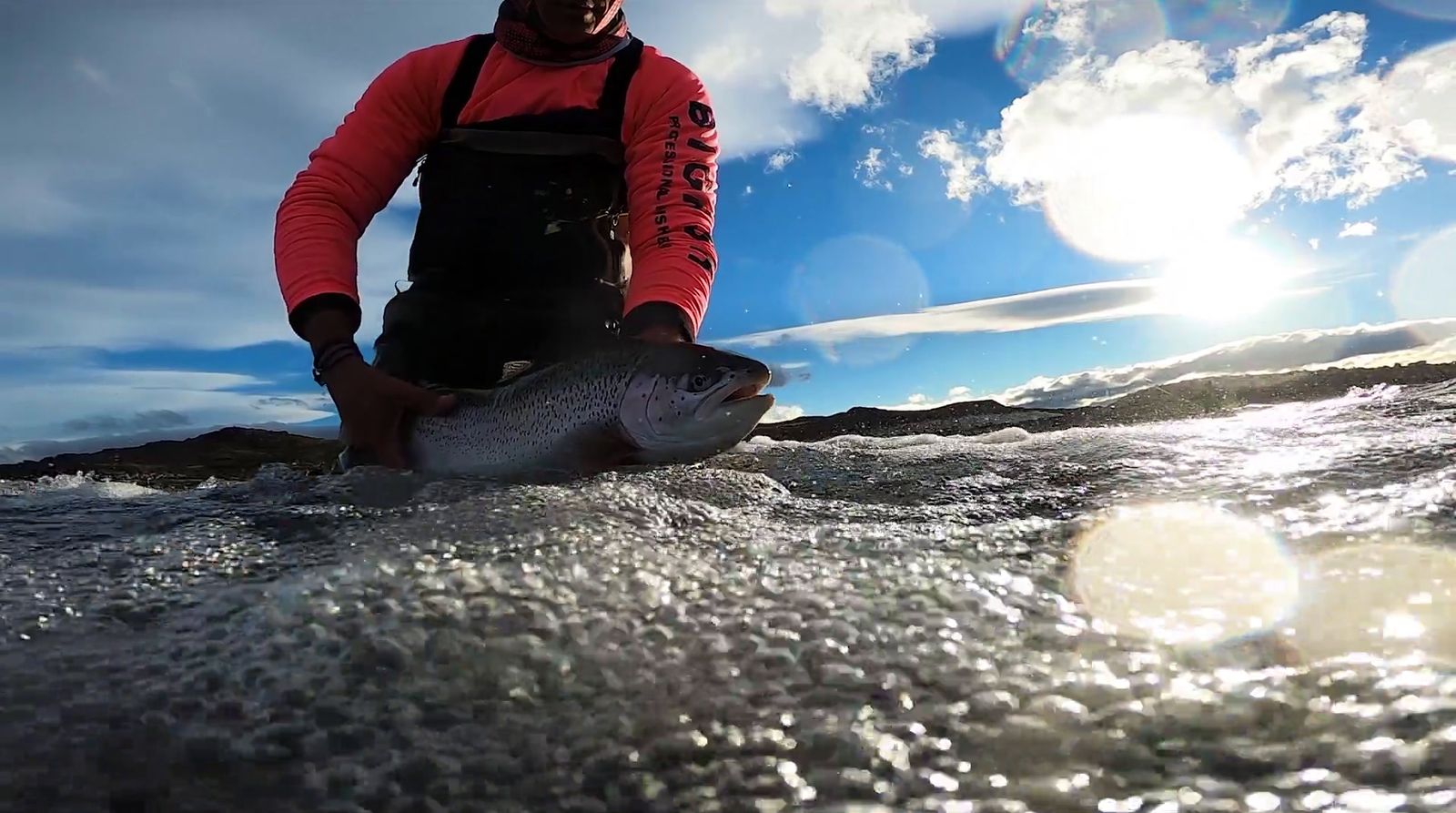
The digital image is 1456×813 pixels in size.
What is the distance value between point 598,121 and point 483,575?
2.84 m

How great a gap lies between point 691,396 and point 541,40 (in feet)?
6.35

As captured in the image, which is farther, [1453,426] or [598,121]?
[598,121]

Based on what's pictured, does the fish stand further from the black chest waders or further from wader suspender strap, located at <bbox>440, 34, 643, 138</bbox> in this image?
wader suspender strap, located at <bbox>440, 34, 643, 138</bbox>

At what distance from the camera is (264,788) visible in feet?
2.81

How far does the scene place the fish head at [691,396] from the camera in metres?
2.90

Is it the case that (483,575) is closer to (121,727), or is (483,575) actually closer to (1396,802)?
(121,727)

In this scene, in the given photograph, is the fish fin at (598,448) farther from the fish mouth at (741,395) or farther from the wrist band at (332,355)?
the wrist band at (332,355)

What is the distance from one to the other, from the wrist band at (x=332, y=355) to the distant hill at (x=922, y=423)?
192cm

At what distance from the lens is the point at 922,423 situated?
840cm

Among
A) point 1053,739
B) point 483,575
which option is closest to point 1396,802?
point 1053,739

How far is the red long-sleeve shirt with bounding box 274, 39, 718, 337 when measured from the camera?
11.8 ft

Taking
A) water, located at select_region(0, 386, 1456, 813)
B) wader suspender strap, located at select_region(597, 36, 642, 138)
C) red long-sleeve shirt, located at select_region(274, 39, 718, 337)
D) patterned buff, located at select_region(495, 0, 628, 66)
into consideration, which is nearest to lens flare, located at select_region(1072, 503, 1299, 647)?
water, located at select_region(0, 386, 1456, 813)

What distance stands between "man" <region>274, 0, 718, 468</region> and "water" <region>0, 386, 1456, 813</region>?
1910 mm

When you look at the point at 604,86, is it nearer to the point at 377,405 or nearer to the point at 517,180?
the point at 517,180
